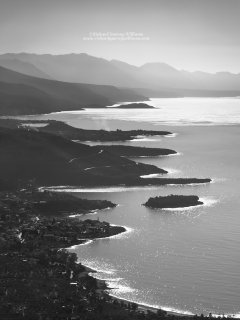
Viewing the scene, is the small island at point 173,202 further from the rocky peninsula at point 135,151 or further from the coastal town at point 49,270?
the rocky peninsula at point 135,151

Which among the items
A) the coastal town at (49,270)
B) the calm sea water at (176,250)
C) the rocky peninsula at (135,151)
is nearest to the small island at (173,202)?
the calm sea water at (176,250)

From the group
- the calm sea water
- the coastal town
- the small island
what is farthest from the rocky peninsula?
the coastal town

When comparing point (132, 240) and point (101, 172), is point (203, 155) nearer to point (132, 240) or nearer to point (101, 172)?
point (101, 172)

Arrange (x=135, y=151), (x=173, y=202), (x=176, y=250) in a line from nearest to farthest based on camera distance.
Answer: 1. (x=176, y=250)
2. (x=173, y=202)
3. (x=135, y=151)

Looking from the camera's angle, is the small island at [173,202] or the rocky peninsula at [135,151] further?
the rocky peninsula at [135,151]

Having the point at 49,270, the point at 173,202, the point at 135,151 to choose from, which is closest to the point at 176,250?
the point at 49,270

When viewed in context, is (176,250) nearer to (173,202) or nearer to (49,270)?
(49,270)

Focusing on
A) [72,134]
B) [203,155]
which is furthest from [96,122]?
[203,155]

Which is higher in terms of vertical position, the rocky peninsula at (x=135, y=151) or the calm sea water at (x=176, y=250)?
the rocky peninsula at (x=135, y=151)

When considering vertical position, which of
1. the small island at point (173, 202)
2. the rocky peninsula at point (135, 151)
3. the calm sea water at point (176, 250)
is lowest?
the calm sea water at point (176, 250)
